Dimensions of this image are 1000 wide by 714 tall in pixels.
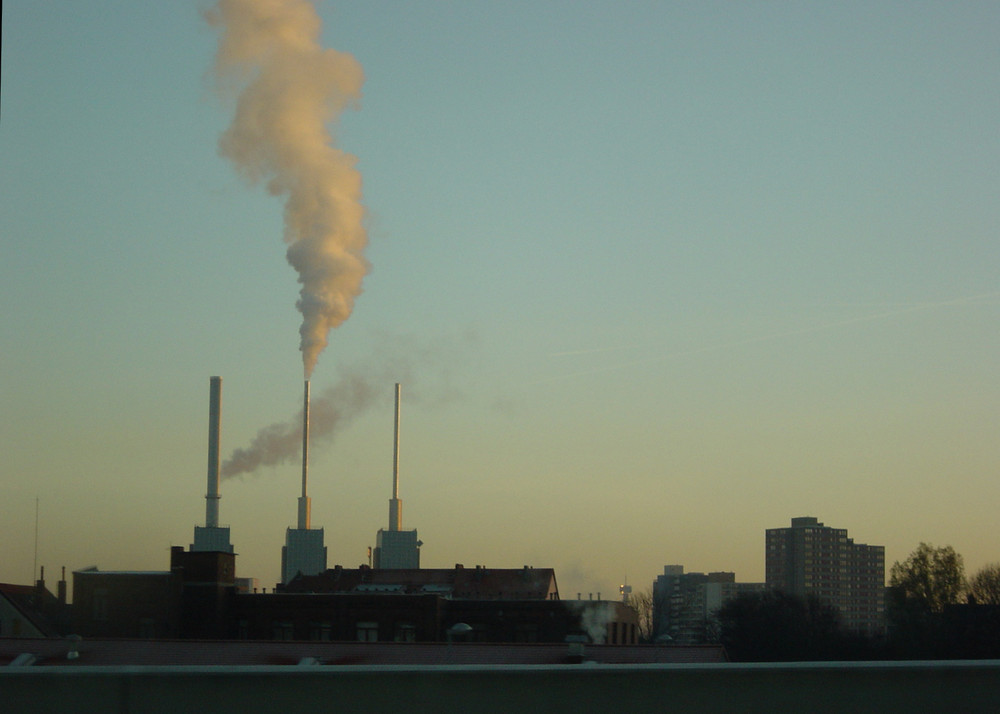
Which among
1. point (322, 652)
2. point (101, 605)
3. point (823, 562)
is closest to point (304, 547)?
point (101, 605)

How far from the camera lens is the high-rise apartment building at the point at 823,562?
14212 centimetres

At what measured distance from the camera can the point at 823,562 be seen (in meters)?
148

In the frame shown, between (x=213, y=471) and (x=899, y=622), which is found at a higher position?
(x=213, y=471)

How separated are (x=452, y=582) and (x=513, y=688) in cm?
6396

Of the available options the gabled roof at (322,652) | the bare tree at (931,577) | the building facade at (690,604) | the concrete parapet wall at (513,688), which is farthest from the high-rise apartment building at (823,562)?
the concrete parapet wall at (513,688)

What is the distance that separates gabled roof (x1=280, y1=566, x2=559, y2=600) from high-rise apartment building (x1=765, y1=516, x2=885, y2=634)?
77217mm

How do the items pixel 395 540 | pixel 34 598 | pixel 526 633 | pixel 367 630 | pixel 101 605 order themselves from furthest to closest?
pixel 395 540
pixel 34 598
pixel 101 605
pixel 526 633
pixel 367 630

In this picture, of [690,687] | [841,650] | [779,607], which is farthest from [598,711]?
[779,607]

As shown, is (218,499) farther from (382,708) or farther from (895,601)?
(382,708)

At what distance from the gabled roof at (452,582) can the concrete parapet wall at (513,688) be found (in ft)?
199

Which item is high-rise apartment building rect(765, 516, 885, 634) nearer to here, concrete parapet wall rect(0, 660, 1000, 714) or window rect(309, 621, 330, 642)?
window rect(309, 621, 330, 642)

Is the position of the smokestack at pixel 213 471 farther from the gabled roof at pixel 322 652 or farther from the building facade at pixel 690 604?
the gabled roof at pixel 322 652

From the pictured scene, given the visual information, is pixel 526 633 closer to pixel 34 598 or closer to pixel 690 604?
pixel 34 598

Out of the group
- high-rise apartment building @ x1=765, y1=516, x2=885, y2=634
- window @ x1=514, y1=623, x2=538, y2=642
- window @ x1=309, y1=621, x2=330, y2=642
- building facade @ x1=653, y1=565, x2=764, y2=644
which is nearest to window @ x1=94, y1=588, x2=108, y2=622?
window @ x1=309, y1=621, x2=330, y2=642
